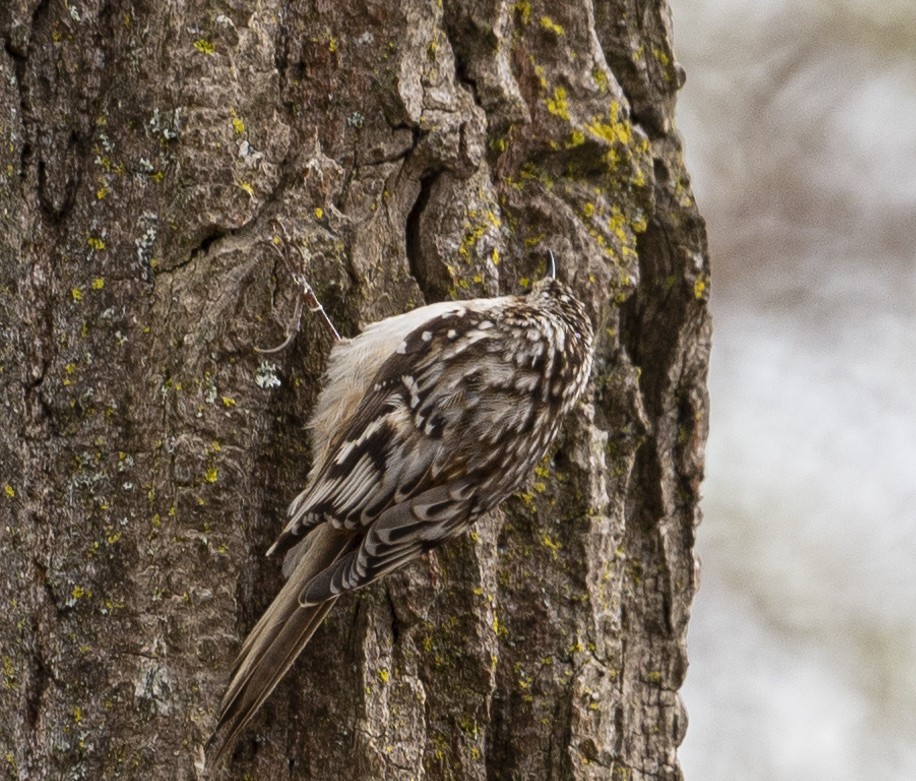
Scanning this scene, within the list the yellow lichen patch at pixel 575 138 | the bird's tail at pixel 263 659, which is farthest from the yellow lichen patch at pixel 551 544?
the yellow lichen patch at pixel 575 138

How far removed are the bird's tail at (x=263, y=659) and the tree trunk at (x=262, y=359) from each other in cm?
4

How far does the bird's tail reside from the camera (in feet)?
7.37

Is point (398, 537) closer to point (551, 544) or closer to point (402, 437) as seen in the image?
point (402, 437)

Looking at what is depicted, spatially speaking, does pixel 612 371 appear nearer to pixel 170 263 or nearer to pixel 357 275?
pixel 357 275

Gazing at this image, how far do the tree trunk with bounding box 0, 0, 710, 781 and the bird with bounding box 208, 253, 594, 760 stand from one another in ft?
0.23

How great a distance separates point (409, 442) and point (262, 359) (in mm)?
325

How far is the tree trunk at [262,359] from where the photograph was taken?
2.28 meters

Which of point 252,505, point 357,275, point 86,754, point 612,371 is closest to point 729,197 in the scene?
point 612,371

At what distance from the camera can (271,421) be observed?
2396mm

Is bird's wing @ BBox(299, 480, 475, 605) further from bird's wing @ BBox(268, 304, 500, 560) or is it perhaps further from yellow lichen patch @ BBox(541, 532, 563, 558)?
yellow lichen patch @ BBox(541, 532, 563, 558)

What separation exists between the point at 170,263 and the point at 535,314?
0.75 metres

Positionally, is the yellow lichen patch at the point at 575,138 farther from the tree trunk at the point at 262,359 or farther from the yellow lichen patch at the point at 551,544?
the yellow lichen patch at the point at 551,544

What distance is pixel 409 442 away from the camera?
2.43 m

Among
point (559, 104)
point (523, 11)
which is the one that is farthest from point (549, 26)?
point (559, 104)
